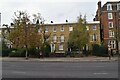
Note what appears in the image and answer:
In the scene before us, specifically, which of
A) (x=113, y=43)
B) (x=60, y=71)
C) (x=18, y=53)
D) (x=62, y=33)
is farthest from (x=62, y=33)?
(x=60, y=71)

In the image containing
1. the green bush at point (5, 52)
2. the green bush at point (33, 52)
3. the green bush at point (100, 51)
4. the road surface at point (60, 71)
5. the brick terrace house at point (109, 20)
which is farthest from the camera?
the brick terrace house at point (109, 20)

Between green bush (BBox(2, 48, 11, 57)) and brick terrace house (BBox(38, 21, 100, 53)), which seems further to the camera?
brick terrace house (BBox(38, 21, 100, 53))

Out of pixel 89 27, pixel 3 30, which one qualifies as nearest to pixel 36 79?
pixel 3 30

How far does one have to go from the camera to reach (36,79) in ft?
52.3

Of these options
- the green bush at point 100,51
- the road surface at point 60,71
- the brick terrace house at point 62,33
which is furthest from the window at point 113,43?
the road surface at point 60,71

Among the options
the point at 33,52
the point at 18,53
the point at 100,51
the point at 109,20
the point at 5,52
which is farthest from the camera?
the point at 109,20

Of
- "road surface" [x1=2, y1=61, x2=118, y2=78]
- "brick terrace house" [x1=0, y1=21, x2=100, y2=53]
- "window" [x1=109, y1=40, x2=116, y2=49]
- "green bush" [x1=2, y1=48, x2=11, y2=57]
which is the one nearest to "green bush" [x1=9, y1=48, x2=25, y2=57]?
"green bush" [x1=2, y1=48, x2=11, y2=57]

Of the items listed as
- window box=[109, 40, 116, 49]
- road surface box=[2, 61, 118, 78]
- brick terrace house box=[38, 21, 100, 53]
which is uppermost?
brick terrace house box=[38, 21, 100, 53]

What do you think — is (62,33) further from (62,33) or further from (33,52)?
(33,52)

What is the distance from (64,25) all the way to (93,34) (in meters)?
8.46

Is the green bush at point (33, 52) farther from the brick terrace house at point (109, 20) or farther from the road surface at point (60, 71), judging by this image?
the road surface at point (60, 71)

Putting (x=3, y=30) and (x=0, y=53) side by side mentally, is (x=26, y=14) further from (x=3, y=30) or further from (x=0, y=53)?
(x=3, y=30)

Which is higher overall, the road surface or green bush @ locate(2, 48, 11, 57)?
green bush @ locate(2, 48, 11, 57)

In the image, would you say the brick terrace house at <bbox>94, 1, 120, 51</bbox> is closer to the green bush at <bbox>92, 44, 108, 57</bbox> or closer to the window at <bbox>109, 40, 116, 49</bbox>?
the window at <bbox>109, 40, 116, 49</bbox>
